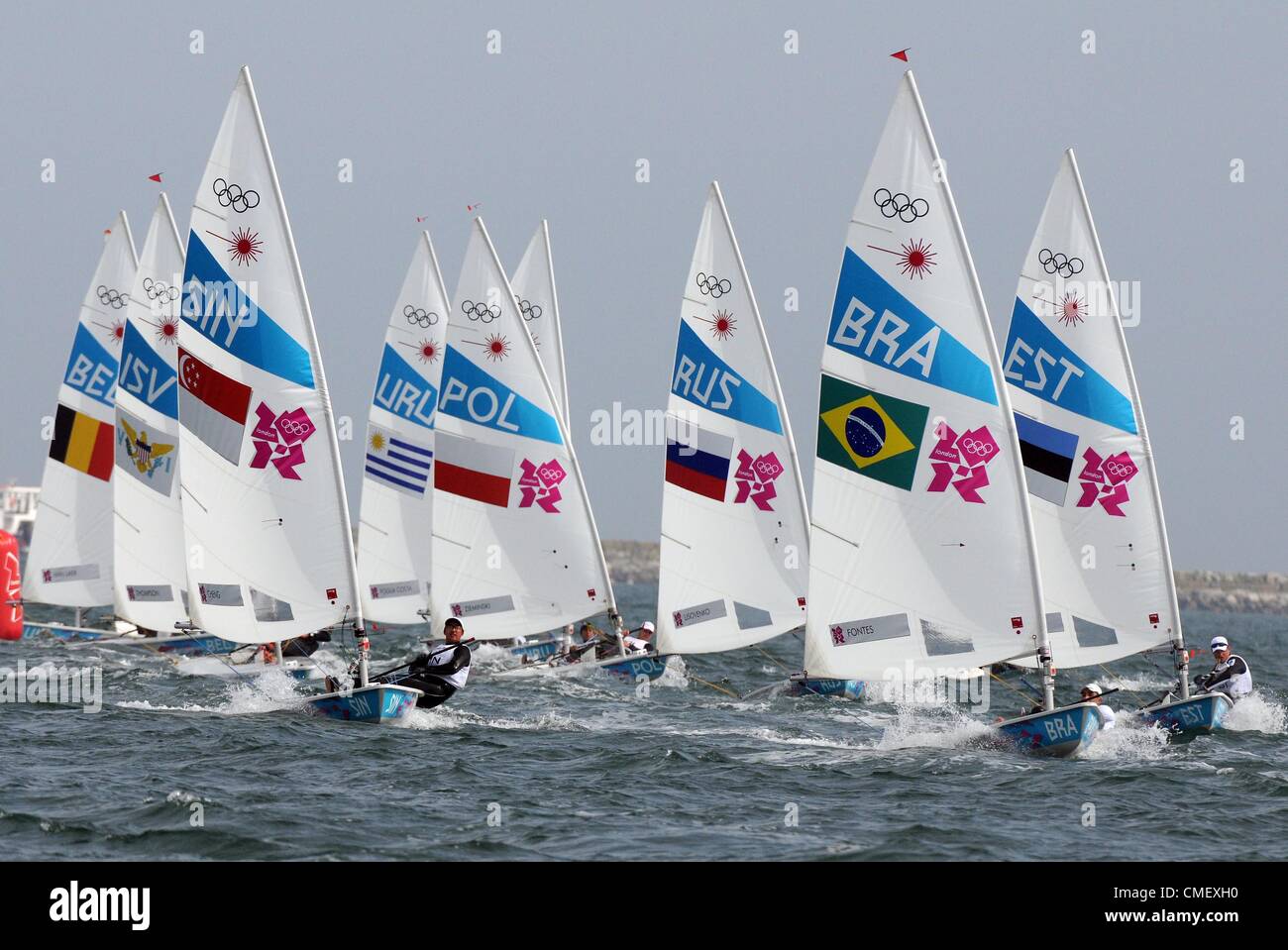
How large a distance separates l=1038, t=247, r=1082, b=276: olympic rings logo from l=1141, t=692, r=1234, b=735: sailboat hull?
7.85 meters

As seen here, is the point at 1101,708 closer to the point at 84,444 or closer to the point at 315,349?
the point at 315,349

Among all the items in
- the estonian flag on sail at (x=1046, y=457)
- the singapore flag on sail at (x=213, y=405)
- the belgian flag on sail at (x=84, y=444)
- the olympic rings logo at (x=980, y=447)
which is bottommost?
the olympic rings logo at (x=980, y=447)

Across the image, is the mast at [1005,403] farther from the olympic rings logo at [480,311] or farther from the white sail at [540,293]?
the white sail at [540,293]

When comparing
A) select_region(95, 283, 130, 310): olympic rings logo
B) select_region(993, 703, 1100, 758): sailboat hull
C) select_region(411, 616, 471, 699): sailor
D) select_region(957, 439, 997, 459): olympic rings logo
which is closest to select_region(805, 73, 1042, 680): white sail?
select_region(957, 439, 997, 459): olympic rings logo

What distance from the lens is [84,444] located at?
4066 cm

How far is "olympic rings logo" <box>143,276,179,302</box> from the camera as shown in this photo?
36438 mm

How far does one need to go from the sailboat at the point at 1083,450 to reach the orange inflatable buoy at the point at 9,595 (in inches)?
980

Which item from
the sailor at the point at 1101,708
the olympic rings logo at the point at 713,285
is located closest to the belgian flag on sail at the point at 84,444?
the olympic rings logo at the point at 713,285

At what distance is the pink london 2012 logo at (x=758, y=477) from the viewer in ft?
110

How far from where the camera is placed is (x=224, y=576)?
25.4m

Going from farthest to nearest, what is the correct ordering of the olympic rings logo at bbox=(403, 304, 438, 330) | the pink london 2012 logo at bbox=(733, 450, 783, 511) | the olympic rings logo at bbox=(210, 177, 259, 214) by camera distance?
the olympic rings logo at bbox=(403, 304, 438, 330) < the pink london 2012 logo at bbox=(733, 450, 783, 511) < the olympic rings logo at bbox=(210, 177, 259, 214)

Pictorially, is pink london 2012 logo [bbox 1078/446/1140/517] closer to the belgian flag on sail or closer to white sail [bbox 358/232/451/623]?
white sail [bbox 358/232/451/623]

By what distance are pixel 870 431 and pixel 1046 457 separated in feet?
23.0
